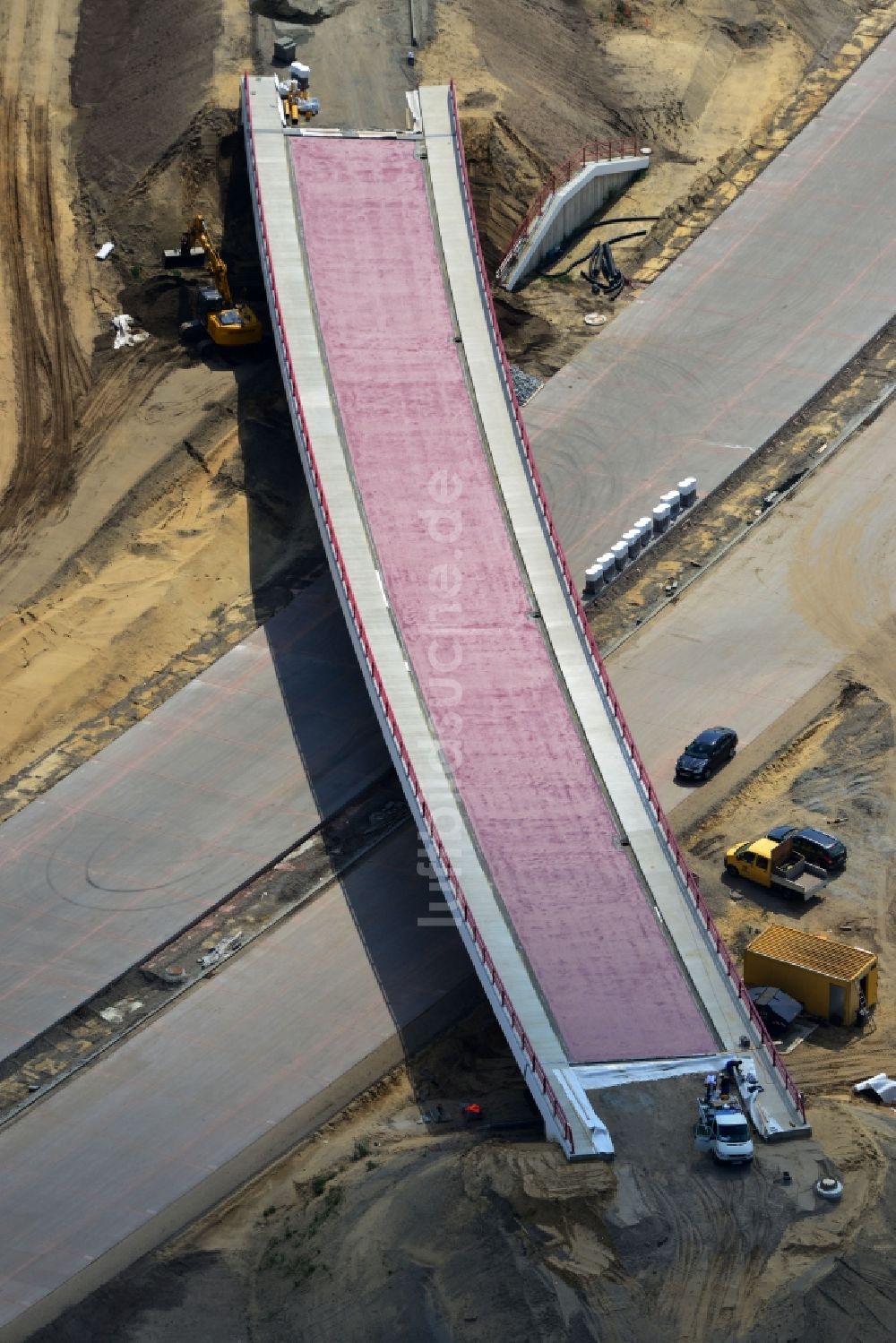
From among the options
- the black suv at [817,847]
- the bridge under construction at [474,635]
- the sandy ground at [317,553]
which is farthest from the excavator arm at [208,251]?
the black suv at [817,847]

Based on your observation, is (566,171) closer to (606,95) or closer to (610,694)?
(606,95)

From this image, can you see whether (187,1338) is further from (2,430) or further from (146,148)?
(146,148)

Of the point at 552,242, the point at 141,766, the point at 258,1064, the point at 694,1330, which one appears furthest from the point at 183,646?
the point at 694,1330

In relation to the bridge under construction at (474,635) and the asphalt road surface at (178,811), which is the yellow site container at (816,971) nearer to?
the bridge under construction at (474,635)

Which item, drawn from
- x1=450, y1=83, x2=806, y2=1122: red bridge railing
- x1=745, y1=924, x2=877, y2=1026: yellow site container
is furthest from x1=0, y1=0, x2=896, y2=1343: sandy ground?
x1=450, y1=83, x2=806, y2=1122: red bridge railing

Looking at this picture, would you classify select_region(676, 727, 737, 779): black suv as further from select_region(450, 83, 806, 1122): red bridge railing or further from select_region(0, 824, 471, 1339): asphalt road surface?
select_region(0, 824, 471, 1339): asphalt road surface

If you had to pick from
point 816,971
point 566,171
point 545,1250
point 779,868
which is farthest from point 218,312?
point 545,1250
